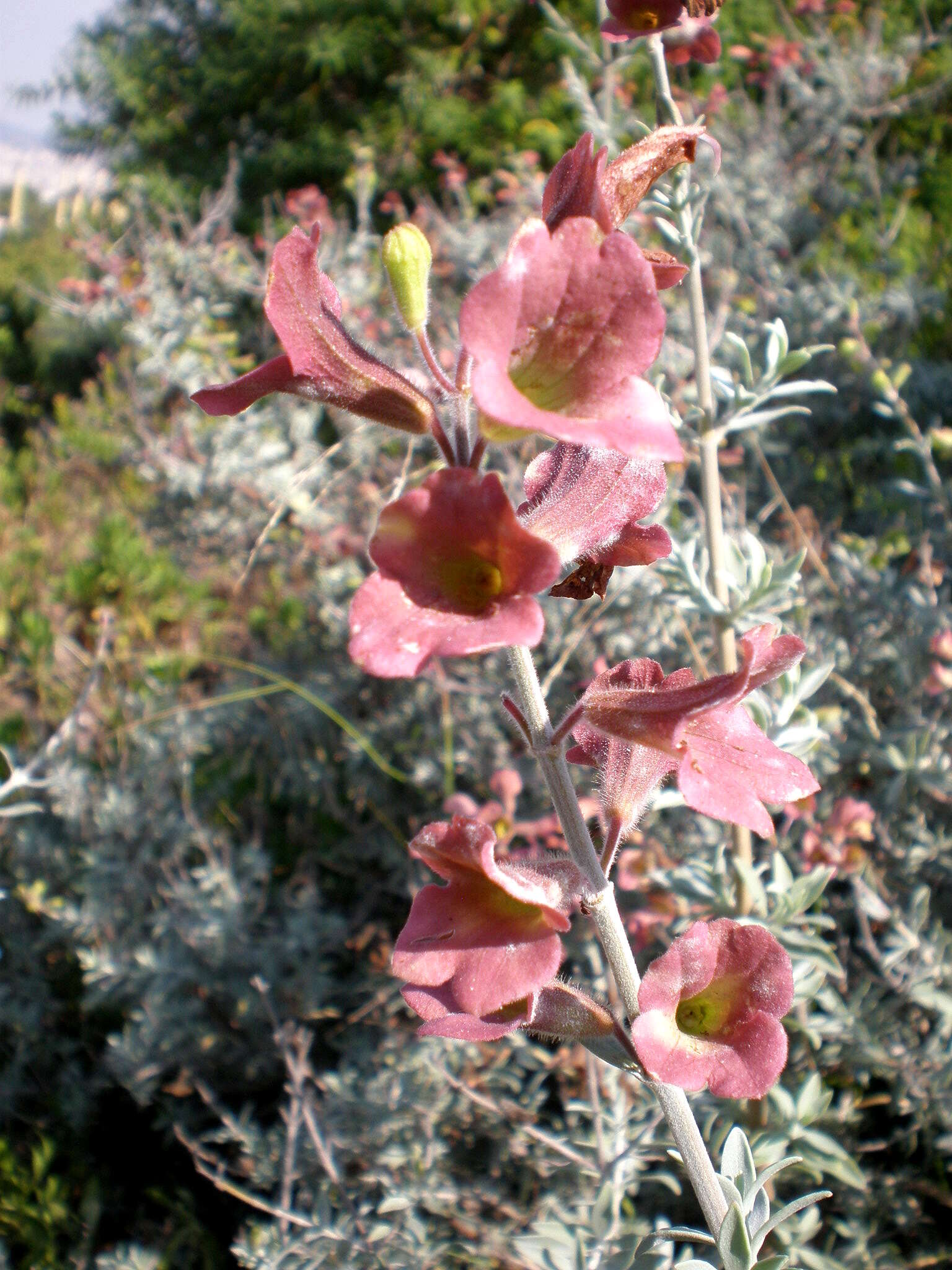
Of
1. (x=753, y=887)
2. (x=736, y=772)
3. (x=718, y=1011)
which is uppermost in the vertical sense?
(x=736, y=772)

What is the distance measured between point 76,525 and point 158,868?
4.12 meters

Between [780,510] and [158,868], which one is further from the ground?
[780,510]

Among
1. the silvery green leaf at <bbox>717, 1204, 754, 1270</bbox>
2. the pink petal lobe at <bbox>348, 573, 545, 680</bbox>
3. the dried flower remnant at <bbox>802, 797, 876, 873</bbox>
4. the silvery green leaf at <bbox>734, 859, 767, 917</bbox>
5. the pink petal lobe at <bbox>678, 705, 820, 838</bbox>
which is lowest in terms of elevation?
the dried flower remnant at <bbox>802, 797, 876, 873</bbox>

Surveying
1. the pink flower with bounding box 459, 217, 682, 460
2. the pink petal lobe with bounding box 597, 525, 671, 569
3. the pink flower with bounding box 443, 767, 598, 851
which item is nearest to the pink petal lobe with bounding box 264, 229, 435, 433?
the pink flower with bounding box 459, 217, 682, 460

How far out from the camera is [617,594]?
2291 mm

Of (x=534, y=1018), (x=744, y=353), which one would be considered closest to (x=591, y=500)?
(x=534, y=1018)

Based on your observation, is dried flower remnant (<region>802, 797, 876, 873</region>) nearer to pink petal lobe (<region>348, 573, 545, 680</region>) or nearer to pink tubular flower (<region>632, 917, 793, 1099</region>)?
pink tubular flower (<region>632, 917, 793, 1099</region>)

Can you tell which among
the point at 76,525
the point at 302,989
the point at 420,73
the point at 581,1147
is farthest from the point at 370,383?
the point at 420,73

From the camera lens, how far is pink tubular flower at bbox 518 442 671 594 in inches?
31.6

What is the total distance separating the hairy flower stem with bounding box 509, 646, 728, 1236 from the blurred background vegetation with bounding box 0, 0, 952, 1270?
Result: 1.48ft

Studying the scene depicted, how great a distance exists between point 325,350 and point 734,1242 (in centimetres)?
96

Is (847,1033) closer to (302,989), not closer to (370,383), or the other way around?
(302,989)

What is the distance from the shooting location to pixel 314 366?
29.2 inches

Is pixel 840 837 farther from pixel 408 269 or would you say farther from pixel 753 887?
pixel 408 269
